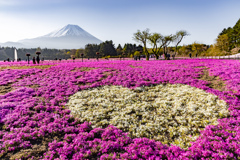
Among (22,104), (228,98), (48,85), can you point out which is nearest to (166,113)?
(228,98)

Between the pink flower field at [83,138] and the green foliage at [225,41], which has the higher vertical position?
the green foliage at [225,41]

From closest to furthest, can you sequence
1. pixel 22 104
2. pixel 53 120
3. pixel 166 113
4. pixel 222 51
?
pixel 53 120 → pixel 166 113 → pixel 22 104 → pixel 222 51

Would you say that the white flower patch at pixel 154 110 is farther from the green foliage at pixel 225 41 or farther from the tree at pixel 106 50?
the tree at pixel 106 50

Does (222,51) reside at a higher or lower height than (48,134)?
higher

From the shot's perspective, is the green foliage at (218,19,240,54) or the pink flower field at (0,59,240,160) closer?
the pink flower field at (0,59,240,160)

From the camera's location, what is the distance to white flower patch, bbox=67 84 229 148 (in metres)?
9.71

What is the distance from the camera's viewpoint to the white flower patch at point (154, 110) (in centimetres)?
971

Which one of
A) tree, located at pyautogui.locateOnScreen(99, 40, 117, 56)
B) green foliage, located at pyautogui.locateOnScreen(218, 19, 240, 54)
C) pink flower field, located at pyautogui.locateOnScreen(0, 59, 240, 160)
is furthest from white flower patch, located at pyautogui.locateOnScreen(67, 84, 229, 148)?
tree, located at pyautogui.locateOnScreen(99, 40, 117, 56)

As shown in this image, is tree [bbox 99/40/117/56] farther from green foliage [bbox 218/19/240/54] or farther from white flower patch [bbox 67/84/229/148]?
white flower patch [bbox 67/84/229/148]

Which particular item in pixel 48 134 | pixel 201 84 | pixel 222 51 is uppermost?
pixel 222 51

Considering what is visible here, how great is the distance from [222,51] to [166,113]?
7726 centimetres

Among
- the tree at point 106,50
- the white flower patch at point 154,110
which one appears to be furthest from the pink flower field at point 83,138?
the tree at point 106,50

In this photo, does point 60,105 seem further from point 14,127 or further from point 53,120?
point 14,127

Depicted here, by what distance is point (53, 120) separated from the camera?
1101 centimetres
